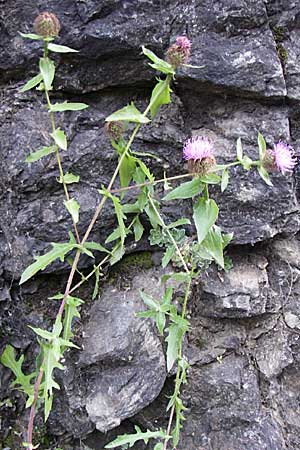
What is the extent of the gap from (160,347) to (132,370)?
104 millimetres

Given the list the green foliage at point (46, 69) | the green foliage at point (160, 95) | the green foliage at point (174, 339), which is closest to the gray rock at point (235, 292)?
the green foliage at point (174, 339)

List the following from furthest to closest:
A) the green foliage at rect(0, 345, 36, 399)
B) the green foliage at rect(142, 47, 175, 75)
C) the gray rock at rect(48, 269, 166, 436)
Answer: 1. the gray rock at rect(48, 269, 166, 436)
2. the green foliage at rect(0, 345, 36, 399)
3. the green foliage at rect(142, 47, 175, 75)

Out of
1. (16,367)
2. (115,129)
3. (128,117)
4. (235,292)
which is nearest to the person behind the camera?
(128,117)

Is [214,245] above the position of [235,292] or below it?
above

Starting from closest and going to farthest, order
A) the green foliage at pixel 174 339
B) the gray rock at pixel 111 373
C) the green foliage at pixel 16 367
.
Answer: the green foliage at pixel 174 339 < the green foliage at pixel 16 367 < the gray rock at pixel 111 373

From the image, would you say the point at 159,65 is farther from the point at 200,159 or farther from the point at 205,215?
the point at 205,215

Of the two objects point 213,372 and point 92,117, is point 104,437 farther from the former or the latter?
point 92,117

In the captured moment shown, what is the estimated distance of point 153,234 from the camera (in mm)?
1497

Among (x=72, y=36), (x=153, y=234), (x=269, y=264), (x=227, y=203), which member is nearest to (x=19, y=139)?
(x=72, y=36)

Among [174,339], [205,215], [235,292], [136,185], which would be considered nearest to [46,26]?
[136,185]

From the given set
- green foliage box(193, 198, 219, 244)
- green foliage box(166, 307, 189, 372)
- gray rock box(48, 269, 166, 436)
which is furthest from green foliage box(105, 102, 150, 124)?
gray rock box(48, 269, 166, 436)

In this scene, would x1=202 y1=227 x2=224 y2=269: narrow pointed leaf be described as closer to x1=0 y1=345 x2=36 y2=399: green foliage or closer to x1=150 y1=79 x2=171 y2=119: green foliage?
x1=150 y1=79 x2=171 y2=119: green foliage

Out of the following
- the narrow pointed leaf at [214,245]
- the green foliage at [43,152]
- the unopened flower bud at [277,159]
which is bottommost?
the narrow pointed leaf at [214,245]

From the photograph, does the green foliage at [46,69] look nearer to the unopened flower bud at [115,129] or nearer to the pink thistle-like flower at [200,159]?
the unopened flower bud at [115,129]
